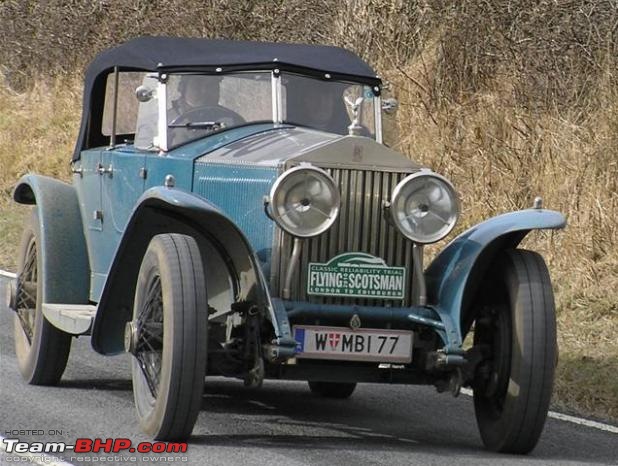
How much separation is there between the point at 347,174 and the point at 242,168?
0.58 metres

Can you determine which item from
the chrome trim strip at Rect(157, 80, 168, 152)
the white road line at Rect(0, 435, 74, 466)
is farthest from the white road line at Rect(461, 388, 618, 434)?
the white road line at Rect(0, 435, 74, 466)

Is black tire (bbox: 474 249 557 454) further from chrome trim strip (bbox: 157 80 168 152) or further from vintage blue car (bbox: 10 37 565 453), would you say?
chrome trim strip (bbox: 157 80 168 152)

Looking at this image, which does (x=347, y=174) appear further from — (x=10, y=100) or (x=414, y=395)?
(x=10, y=100)

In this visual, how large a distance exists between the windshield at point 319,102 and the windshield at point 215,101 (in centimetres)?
12

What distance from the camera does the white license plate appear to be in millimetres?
6457

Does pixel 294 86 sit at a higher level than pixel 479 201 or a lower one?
higher

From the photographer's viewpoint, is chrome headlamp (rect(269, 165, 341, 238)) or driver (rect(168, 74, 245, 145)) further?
driver (rect(168, 74, 245, 145))

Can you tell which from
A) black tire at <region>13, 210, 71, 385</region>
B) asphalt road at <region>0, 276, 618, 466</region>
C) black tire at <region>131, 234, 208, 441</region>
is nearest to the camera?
black tire at <region>131, 234, 208, 441</region>

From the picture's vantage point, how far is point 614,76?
41.8 feet

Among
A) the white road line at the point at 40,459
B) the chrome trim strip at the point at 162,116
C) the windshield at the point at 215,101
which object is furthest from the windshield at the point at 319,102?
the white road line at the point at 40,459

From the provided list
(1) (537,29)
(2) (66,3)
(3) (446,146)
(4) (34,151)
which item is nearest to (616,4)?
(1) (537,29)

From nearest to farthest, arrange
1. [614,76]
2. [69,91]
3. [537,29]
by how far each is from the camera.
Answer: [614,76]
[537,29]
[69,91]

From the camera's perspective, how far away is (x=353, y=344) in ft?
21.4

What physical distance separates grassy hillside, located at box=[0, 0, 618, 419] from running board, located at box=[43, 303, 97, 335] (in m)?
2.10
